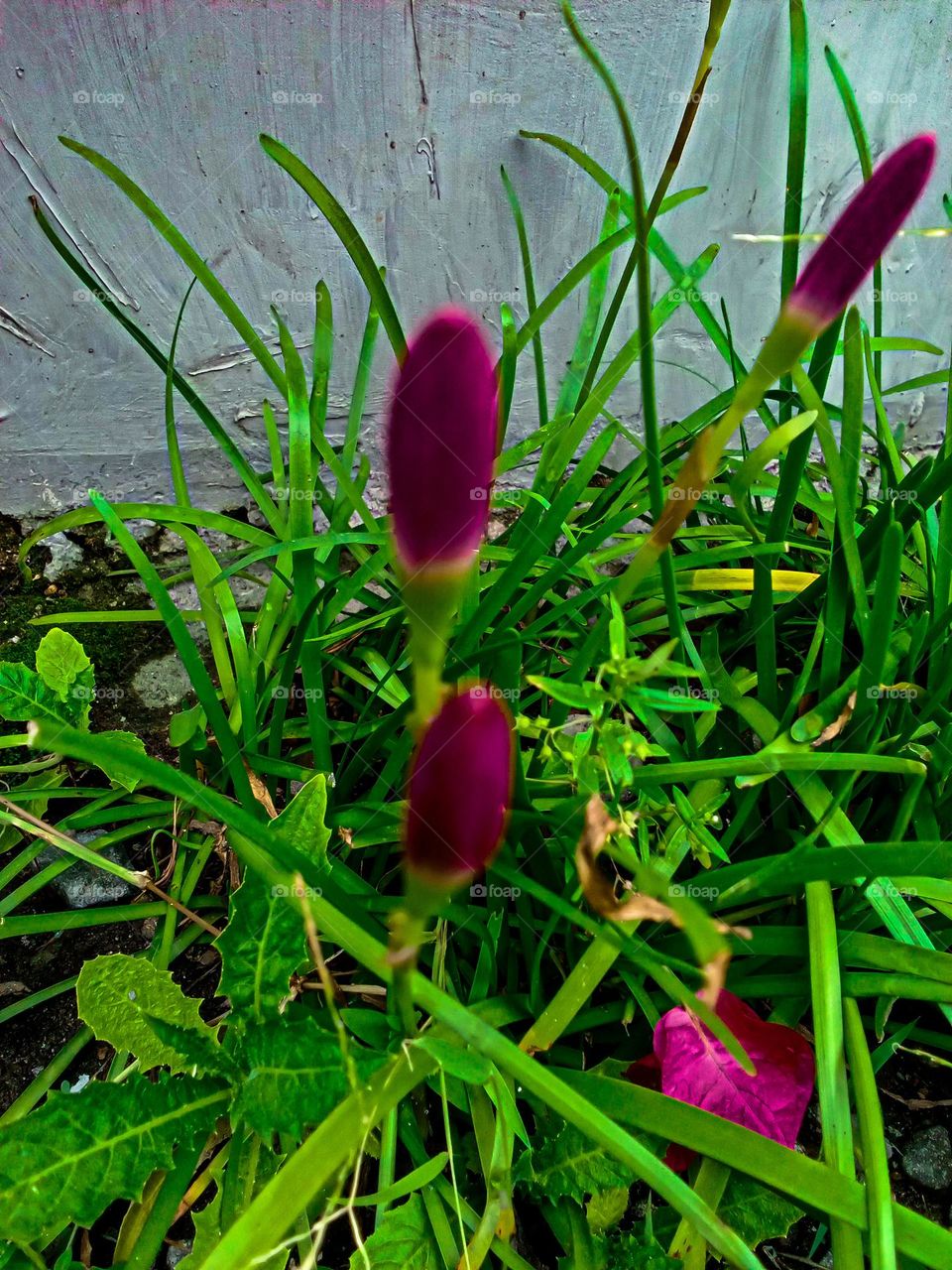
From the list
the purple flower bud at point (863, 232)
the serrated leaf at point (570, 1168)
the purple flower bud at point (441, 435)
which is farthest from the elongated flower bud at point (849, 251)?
the serrated leaf at point (570, 1168)

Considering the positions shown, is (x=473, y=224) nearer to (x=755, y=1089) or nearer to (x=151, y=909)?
(x=151, y=909)

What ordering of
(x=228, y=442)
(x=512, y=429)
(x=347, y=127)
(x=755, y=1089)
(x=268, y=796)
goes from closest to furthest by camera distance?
(x=755, y=1089) < (x=268, y=796) < (x=228, y=442) < (x=347, y=127) < (x=512, y=429)

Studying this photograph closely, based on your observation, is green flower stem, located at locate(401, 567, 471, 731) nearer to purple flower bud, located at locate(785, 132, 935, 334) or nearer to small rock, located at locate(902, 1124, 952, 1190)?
purple flower bud, located at locate(785, 132, 935, 334)

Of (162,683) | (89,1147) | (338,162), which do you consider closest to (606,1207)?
(89,1147)

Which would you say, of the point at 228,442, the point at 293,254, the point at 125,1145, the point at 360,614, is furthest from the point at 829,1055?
the point at 293,254

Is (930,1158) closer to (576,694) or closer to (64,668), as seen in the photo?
(576,694)

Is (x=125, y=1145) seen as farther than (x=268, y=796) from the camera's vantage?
No
